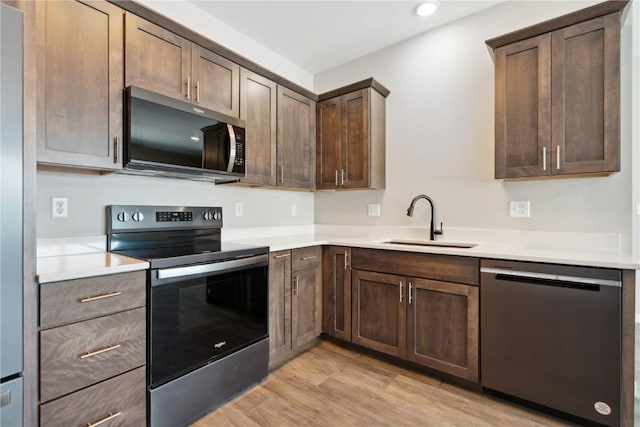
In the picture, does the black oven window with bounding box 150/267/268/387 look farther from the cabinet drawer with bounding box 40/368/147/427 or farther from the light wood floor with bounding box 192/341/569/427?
the light wood floor with bounding box 192/341/569/427

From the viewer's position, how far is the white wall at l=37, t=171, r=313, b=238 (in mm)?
1658

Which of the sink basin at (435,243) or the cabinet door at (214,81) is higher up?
the cabinet door at (214,81)

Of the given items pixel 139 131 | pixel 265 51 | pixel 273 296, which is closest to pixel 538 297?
pixel 273 296

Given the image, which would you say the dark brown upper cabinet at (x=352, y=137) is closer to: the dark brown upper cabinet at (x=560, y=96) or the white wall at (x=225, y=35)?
the white wall at (x=225, y=35)

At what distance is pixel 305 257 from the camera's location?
96.3 inches

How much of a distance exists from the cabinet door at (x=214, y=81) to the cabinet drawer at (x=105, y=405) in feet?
5.44

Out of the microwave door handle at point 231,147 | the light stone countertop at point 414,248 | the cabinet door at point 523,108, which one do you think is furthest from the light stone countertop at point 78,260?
the cabinet door at point 523,108

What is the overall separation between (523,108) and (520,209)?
721 mm

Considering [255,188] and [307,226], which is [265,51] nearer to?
[255,188]

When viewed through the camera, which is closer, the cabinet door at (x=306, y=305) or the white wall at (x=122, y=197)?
the white wall at (x=122, y=197)

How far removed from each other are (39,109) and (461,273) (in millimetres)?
2471

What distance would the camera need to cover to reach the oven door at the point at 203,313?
1.51m

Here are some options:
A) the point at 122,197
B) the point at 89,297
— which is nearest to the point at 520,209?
the point at 89,297

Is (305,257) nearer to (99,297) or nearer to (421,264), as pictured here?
(421,264)
